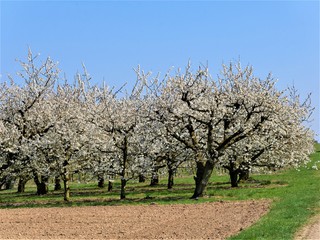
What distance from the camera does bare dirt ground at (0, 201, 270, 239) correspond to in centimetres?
1556

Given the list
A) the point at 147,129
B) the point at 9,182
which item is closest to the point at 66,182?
the point at 147,129

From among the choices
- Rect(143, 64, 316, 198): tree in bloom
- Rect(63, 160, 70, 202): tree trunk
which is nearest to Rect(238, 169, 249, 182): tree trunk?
Rect(143, 64, 316, 198): tree in bloom

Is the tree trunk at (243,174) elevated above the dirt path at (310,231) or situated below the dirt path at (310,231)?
above

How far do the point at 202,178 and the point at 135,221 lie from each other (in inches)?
359

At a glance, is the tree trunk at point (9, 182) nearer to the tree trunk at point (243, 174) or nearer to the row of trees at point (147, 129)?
the row of trees at point (147, 129)

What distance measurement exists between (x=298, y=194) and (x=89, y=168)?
46.5ft

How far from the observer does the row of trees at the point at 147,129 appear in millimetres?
27234

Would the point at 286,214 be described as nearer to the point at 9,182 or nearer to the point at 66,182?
the point at 66,182

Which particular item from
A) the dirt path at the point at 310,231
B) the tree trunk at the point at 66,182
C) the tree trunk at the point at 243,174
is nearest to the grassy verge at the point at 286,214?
the dirt path at the point at 310,231

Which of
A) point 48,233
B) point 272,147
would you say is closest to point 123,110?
point 272,147

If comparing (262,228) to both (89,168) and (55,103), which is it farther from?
(55,103)

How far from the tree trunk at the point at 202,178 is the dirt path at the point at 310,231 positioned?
1051 cm

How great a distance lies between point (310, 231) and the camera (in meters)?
14.5

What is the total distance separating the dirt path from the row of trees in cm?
1095
